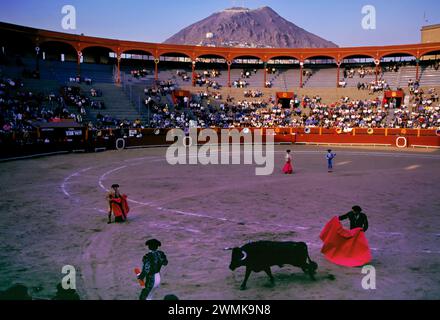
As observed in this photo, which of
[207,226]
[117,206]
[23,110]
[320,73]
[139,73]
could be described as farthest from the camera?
[320,73]

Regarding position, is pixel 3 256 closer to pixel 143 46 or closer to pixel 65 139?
pixel 65 139

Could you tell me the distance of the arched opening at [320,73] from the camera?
5147 cm

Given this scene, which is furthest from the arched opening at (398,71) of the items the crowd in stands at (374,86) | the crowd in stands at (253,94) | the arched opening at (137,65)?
the arched opening at (137,65)

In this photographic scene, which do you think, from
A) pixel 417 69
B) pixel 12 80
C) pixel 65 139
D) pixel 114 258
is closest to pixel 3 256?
pixel 114 258

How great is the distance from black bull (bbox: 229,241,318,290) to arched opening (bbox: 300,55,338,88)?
4466 centimetres

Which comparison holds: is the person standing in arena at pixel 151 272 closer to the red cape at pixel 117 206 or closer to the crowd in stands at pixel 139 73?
the red cape at pixel 117 206

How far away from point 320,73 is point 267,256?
49332mm

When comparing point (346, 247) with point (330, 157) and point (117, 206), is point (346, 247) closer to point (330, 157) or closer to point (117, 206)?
point (117, 206)

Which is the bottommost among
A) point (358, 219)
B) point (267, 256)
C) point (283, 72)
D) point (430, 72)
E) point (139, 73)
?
point (267, 256)

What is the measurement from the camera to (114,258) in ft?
27.9

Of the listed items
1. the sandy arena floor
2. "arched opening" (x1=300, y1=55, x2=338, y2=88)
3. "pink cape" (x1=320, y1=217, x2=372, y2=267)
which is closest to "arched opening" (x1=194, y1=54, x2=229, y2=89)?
"arched opening" (x1=300, y1=55, x2=338, y2=88)

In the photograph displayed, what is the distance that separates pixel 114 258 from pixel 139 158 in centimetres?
1861

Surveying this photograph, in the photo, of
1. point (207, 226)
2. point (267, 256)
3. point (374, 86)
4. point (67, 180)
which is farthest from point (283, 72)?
point (267, 256)

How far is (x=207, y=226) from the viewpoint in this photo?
35.7 feet
